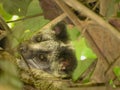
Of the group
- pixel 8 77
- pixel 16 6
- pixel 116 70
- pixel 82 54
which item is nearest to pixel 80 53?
pixel 82 54

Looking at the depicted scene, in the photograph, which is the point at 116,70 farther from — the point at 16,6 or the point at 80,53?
the point at 16,6

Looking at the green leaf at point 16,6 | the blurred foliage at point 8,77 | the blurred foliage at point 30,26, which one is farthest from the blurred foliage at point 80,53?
the blurred foliage at point 8,77

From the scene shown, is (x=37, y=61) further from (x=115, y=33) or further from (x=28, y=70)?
(x=115, y=33)

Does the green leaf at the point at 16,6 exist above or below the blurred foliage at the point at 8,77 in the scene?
above

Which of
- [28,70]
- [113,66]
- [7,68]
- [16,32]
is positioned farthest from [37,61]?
[7,68]

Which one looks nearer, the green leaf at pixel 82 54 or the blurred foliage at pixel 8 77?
the blurred foliage at pixel 8 77

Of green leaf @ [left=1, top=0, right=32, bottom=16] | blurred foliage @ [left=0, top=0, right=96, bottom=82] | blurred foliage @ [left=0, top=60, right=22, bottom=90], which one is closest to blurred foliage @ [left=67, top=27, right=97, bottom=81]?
blurred foliage @ [left=0, top=0, right=96, bottom=82]

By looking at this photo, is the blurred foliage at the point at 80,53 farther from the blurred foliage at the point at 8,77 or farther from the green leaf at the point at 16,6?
the blurred foliage at the point at 8,77

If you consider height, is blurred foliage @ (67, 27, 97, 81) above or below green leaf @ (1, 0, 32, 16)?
below

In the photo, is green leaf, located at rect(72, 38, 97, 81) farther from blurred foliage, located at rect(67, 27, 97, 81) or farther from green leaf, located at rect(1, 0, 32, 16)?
green leaf, located at rect(1, 0, 32, 16)

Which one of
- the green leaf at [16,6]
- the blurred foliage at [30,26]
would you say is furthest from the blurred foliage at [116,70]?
the green leaf at [16,6]

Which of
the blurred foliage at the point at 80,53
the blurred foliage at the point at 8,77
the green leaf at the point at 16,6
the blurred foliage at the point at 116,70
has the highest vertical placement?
the green leaf at the point at 16,6
